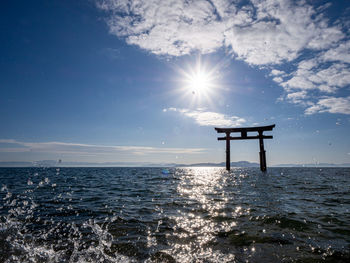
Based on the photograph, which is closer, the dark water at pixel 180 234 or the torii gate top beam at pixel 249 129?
the dark water at pixel 180 234

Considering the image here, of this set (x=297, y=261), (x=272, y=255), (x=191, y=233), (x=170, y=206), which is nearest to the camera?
(x=297, y=261)

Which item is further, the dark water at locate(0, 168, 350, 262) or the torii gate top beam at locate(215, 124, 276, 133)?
the torii gate top beam at locate(215, 124, 276, 133)

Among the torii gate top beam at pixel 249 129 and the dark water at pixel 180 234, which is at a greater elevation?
the torii gate top beam at pixel 249 129

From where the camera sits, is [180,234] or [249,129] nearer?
[180,234]

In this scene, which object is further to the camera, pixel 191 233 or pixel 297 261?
pixel 191 233

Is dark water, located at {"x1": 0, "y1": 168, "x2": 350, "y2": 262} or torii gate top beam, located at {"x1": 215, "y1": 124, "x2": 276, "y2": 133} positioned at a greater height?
torii gate top beam, located at {"x1": 215, "y1": 124, "x2": 276, "y2": 133}

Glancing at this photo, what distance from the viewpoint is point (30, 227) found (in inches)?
196

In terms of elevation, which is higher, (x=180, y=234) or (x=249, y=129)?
(x=249, y=129)

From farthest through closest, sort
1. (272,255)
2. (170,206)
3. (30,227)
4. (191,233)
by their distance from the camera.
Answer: (170,206) → (30,227) → (191,233) → (272,255)

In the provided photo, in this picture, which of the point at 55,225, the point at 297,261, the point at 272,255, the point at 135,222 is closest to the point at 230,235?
the point at 272,255

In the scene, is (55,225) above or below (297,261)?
below

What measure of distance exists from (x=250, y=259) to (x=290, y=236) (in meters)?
1.51

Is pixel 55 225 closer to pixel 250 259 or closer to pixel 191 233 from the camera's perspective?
pixel 191 233

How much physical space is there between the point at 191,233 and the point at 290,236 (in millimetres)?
2015
